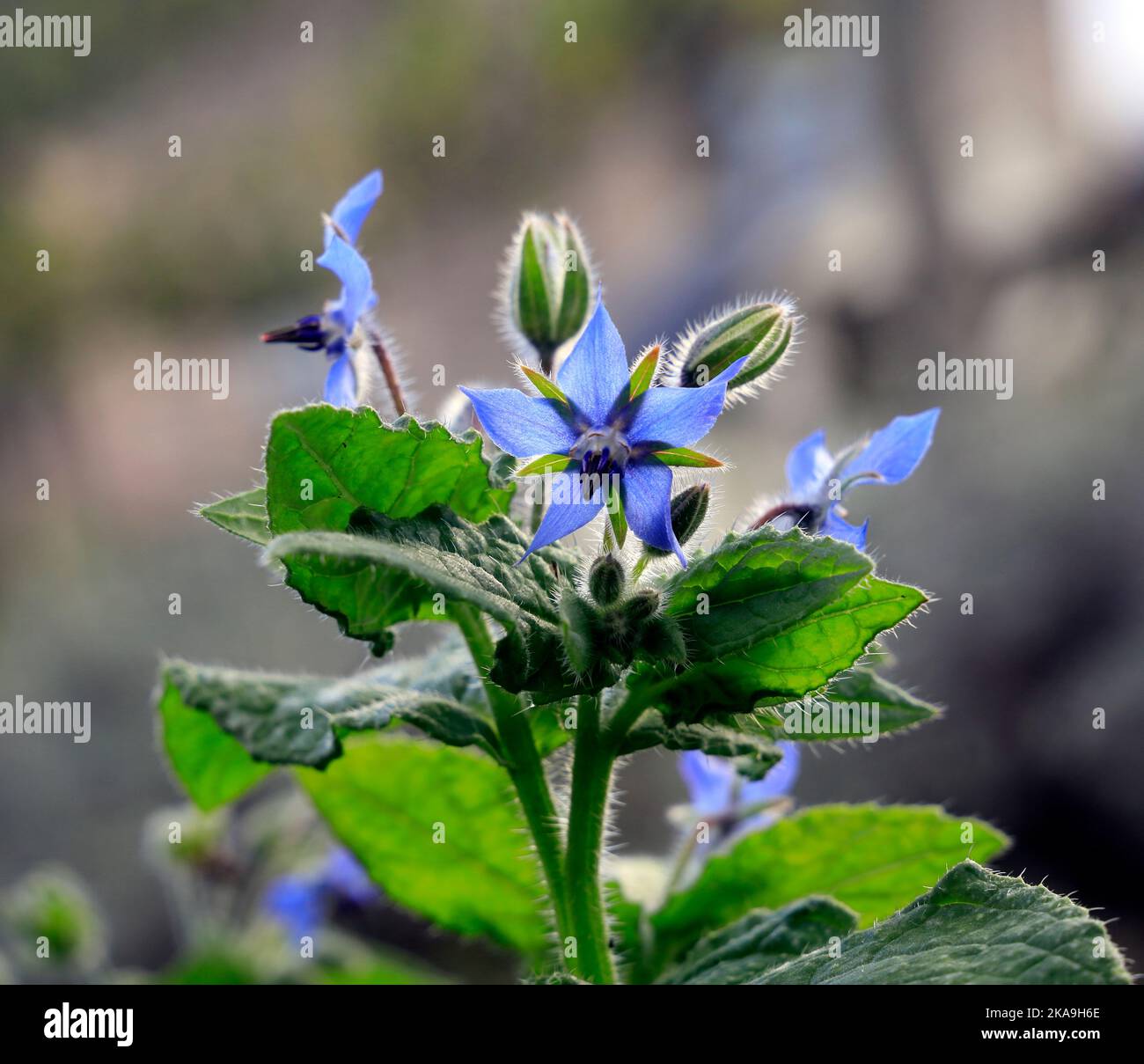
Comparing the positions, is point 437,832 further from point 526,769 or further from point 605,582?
point 605,582

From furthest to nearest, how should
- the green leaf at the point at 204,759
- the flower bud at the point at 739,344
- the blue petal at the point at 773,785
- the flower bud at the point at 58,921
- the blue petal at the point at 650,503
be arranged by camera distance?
the flower bud at the point at 58,921 < the blue petal at the point at 773,785 < the green leaf at the point at 204,759 < the flower bud at the point at 739,344 < the blue petal at the point at 650,503

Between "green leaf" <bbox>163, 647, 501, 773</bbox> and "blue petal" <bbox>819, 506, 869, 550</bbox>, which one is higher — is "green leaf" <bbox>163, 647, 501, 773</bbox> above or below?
below

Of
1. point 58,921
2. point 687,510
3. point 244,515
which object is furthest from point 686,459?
point 58,921

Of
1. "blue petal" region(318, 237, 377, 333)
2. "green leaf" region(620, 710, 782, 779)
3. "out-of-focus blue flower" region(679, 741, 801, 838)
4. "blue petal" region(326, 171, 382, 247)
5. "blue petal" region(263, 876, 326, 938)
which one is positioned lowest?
"blue petal" region(263, 876, 326, 938)

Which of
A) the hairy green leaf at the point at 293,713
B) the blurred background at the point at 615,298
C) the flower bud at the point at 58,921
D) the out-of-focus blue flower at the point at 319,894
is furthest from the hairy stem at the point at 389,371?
the blurred background at the point at 615,298

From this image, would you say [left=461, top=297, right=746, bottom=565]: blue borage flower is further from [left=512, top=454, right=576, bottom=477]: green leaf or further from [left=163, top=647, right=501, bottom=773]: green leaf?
[left=163, top=647, right=501, bottom=773]: green leaf

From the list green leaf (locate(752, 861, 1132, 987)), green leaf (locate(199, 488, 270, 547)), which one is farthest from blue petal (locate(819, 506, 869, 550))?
green leaf (locate(199, 488, 270, 547))

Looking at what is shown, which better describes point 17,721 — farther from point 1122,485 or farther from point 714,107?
point 714,107

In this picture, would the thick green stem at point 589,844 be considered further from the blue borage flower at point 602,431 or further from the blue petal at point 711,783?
the blue petal at point 711,783
